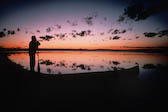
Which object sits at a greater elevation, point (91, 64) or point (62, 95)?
point (62, 95)

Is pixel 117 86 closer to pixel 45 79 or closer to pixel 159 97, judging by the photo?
pixel 159 97

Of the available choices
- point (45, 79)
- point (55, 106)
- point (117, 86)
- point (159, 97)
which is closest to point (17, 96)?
point (55, 106)

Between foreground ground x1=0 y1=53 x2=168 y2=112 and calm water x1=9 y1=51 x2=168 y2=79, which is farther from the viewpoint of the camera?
calm water x1=9 y1=51 x2=168 y2=79

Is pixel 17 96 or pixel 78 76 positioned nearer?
pixel 17 96

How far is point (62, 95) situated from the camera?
6.28 meters

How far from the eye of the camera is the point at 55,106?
17.2ft

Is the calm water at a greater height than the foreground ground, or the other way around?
the foreground ground

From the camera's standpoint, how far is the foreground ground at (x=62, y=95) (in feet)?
17.1

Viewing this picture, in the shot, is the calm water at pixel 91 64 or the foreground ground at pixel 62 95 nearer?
the foreground ground at pixel 62 95

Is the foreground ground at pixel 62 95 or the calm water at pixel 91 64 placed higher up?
the foreground ground at pixel 62 95

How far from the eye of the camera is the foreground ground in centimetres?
521

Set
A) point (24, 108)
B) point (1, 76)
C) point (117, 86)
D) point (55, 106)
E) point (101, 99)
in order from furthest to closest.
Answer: point (117, 86) → point (101, 99) → point (1, 76) → point (55, 106) → point (24, 108)

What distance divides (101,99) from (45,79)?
12.8 feet

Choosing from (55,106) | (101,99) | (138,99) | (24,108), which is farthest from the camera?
(138,99)
